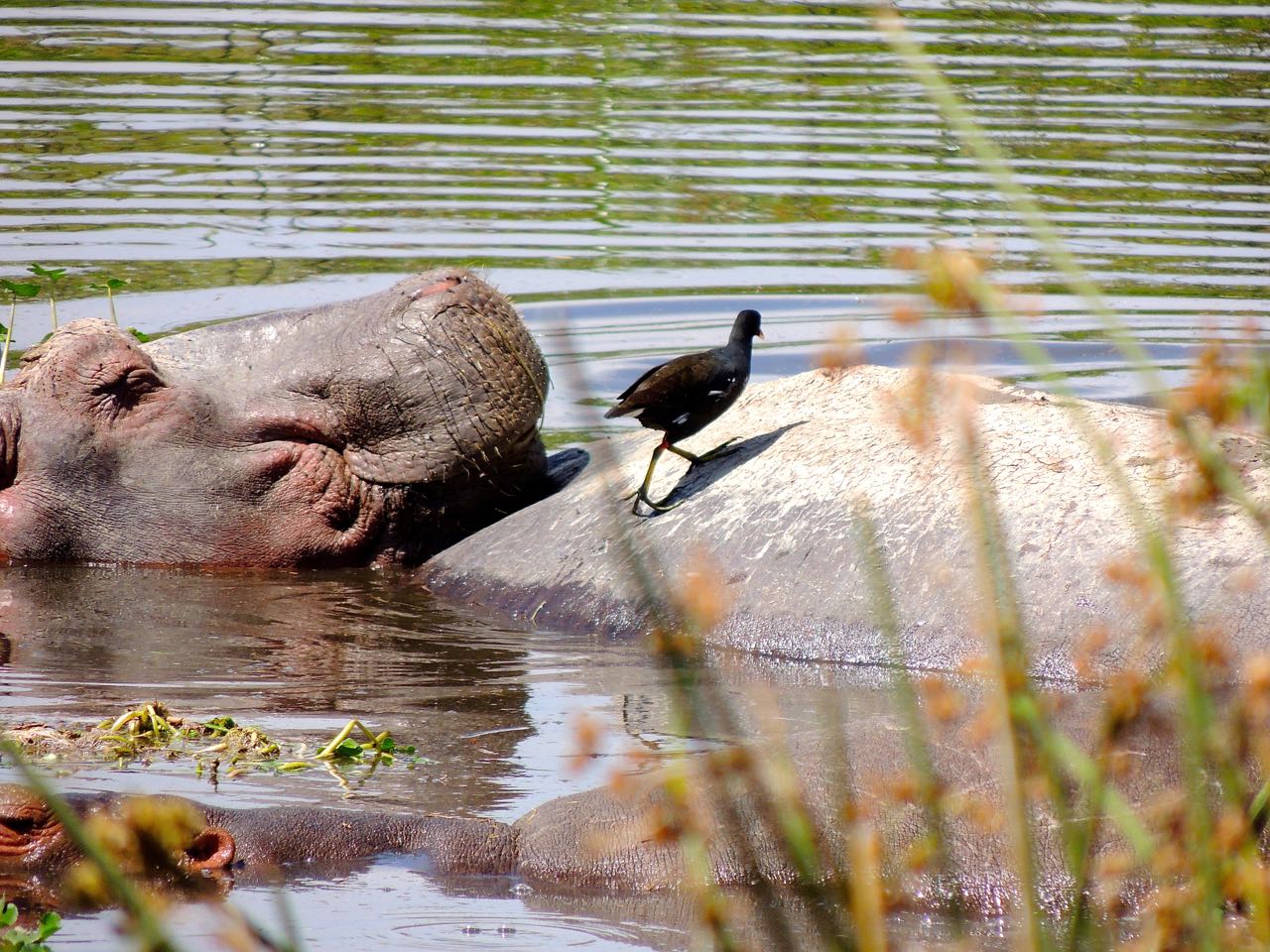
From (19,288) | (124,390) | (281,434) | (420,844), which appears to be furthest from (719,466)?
(19,288)

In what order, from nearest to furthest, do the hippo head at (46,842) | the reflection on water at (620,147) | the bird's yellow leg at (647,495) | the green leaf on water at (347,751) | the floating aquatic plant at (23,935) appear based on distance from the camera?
the floating aquatic plant at (23,935) < the hippo head at (46,842) < the green leaf on water at (347,751) < the bird's yellow leg at (647,495) < the reflection on water at (620,147)

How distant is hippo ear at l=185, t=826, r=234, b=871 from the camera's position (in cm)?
390

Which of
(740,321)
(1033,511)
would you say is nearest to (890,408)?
(1033,511)

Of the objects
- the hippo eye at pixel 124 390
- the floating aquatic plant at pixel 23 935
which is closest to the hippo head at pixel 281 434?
the hippo eye at pixel 124 390

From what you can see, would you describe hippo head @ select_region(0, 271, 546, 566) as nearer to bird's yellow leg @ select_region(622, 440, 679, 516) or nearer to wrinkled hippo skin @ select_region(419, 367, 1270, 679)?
wrinkled hippo skin @ select_region(419, 367, 1270, 679)

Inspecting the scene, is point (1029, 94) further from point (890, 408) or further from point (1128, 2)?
point (890, 408)

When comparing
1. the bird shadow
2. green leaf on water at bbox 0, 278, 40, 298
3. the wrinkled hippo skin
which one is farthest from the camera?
green leaf on water at bbox 0, 278, 40, 298

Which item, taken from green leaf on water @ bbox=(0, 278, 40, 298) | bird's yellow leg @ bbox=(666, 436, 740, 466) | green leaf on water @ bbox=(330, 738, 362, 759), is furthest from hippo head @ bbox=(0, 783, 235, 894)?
green leaf on water @ bbox=(0, 278, 40, 298)

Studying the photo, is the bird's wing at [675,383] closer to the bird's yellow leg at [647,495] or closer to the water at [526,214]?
the bird's yellow leg at [647,495]

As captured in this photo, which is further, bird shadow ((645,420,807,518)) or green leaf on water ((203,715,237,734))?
bird shadow ((645,420,807,518))

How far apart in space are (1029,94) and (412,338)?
10.0 m

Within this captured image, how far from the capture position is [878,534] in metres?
5.64

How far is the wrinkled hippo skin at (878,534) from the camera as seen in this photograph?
5.31 metres

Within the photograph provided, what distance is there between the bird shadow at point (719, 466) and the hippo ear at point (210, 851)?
253cm
